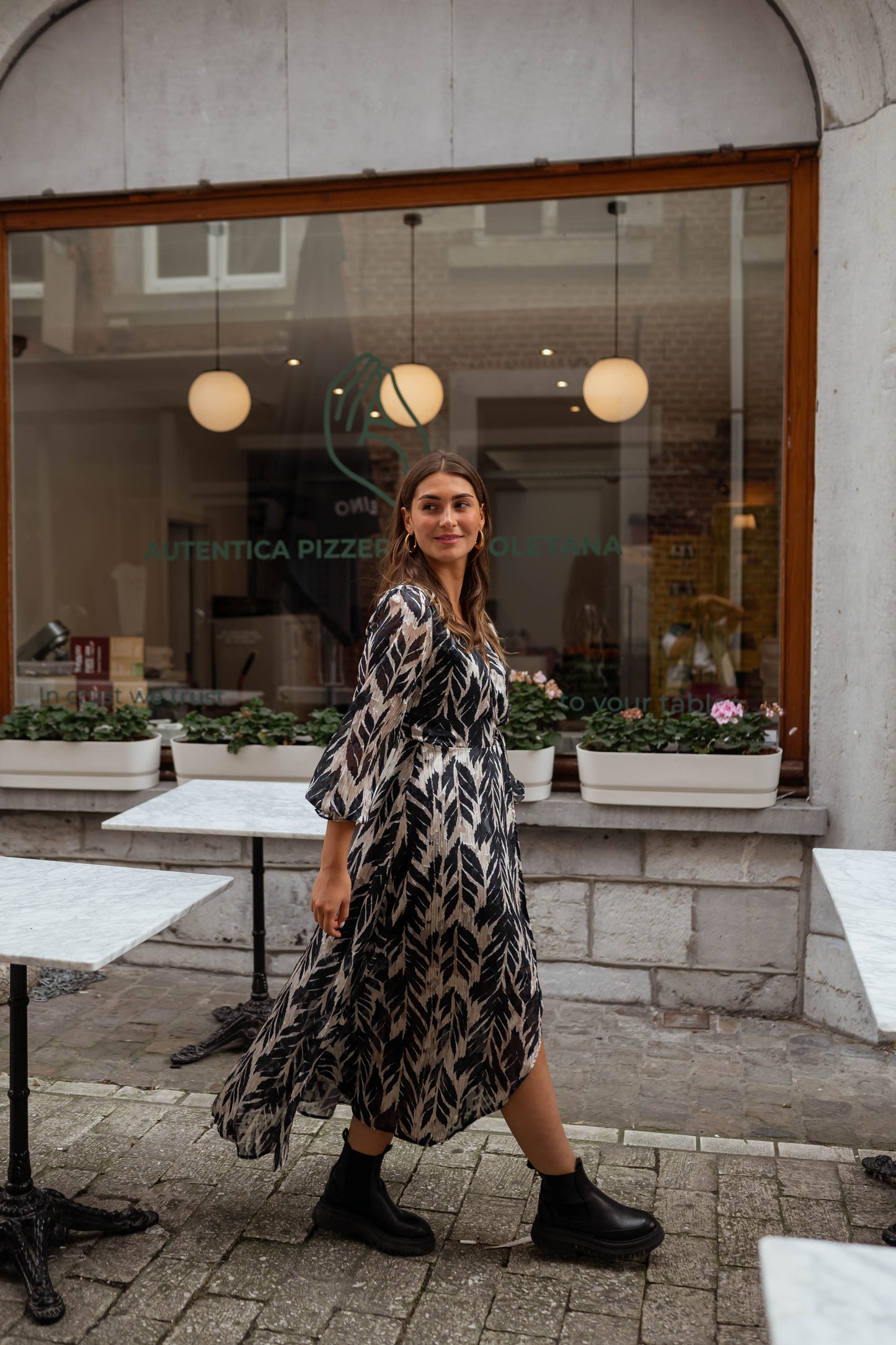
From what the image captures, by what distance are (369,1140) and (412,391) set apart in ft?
12.6

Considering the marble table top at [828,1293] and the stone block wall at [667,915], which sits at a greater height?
the marble table top at [828,1293]

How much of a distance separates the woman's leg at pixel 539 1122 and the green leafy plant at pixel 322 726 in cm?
252

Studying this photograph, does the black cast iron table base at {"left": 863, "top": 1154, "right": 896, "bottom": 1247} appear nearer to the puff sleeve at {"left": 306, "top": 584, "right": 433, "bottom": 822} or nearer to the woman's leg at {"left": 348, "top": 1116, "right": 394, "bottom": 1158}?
the woman's leg at {"left": 348, "top": 1116, "right": 394, "bottom": 1158}

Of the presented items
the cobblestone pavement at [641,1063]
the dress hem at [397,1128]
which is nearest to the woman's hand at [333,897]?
the dress hem at [397,1128]

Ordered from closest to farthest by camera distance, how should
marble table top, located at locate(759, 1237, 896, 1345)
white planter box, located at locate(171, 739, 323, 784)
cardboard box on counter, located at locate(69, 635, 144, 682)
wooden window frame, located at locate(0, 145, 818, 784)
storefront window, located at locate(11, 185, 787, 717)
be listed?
marble table top, located at locate(759, 1237, 896, 1345) → wooden window frame, located at locate(0, 145, 818, 784) → white planter box, located at locate(171, 739, 323, 784) → storefront window, located at locate(11, 185, 787, 717) → cardboard box on counter, located at locate(69, 635, 144, 682)

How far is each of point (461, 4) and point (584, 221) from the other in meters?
1.06

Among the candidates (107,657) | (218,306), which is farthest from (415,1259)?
(218,306)

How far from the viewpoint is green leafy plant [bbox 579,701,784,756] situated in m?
4.79

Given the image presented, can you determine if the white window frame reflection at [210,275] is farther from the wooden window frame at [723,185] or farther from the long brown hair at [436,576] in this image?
the long brown hair at [436,576]

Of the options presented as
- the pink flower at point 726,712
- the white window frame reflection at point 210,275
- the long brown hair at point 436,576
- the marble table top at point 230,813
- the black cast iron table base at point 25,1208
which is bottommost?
the black cast iron table base at point 25,1208

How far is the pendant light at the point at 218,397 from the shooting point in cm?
594

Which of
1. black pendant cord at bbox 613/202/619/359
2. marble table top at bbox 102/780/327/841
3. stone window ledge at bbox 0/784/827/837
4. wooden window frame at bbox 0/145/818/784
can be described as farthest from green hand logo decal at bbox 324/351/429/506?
marble table top at bbox 102/780/327/841

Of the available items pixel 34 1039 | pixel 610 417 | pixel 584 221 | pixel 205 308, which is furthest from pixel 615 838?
pixel 205 308

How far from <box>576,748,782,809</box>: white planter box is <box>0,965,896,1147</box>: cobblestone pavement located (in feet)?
2.93
